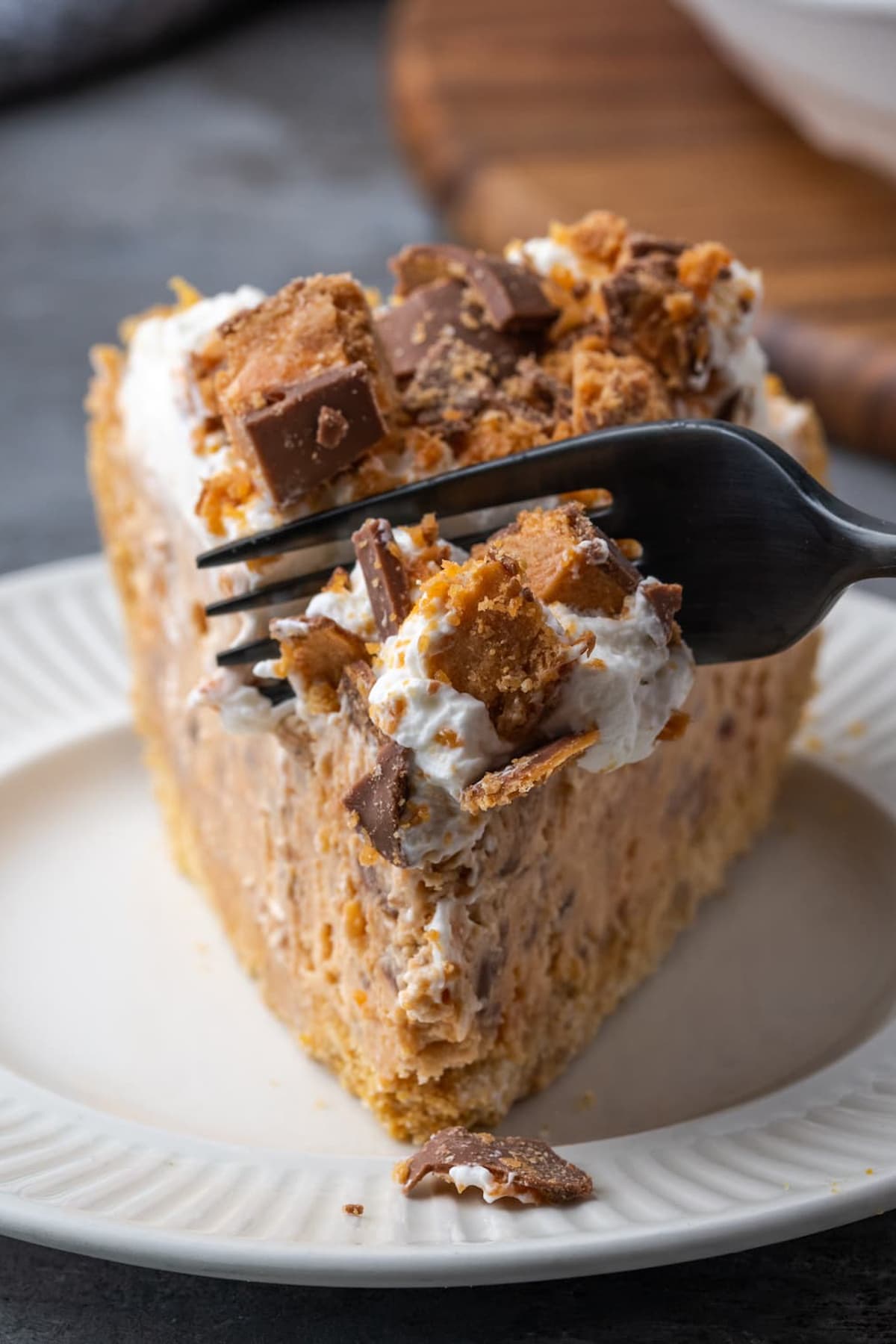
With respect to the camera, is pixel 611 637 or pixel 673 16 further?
pixel 673 16

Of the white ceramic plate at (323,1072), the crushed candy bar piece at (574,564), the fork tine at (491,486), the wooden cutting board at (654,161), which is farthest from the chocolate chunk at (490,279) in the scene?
the wooden cutting board at (654,161)

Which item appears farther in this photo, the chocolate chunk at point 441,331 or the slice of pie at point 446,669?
the chocolate chunk at point 441,331

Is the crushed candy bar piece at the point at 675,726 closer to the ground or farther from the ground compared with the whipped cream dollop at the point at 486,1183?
farther from the ground

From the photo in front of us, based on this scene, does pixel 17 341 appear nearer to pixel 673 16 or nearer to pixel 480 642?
pixel 673 16

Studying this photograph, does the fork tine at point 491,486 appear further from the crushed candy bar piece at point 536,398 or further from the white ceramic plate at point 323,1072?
the white ceramic plate at point 323,1072

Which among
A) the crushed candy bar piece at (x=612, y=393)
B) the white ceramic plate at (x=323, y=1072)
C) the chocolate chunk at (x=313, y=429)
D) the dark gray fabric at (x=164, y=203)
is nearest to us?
the white ceramic plate at (x=323, y=1072)

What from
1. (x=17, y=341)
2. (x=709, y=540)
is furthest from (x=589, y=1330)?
(x=17, y=341)

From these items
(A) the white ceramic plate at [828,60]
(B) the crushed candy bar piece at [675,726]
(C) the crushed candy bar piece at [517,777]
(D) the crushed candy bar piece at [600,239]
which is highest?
(A) the white ceramic plate at [828,60]

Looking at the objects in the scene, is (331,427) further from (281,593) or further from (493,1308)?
(493,1308)
